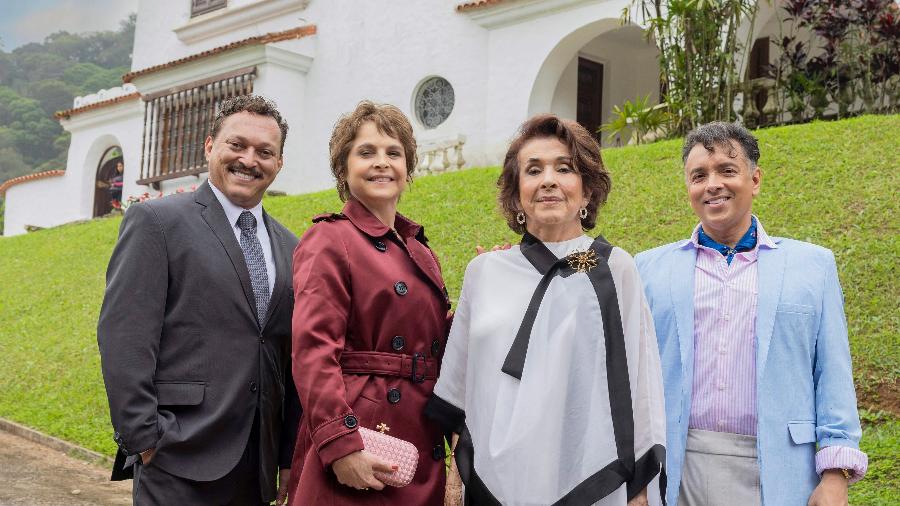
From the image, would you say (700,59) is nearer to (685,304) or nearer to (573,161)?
(685,304)

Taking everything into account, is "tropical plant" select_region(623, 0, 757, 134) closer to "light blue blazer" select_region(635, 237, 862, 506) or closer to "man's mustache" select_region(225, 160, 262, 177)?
"light blue blazer" select_region(635, 237, 862, 506)

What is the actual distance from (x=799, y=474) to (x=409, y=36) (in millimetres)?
13121

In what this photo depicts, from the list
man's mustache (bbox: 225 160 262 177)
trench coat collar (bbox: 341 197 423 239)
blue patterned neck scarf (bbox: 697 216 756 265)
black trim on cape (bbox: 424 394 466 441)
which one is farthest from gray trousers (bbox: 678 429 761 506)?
man's mustache (bbox: 225 160 262 177)

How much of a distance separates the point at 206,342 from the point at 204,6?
1698cm

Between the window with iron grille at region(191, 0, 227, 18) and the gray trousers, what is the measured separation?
17.0 m

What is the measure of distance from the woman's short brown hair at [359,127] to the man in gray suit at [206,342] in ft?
1.28

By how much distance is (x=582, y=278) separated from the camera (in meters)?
2.75

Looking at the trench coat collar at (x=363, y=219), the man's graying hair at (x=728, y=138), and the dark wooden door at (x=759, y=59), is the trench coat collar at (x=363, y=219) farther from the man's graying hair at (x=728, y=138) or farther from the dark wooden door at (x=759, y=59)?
the dark wooden door at (x=759, y=59)

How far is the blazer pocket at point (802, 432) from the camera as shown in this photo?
2912 millimetres

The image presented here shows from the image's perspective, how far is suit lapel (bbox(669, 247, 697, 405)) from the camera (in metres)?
3.04

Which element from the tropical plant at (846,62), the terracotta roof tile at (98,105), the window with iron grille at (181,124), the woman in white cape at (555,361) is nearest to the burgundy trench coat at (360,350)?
the woman in white cape at (555,361)

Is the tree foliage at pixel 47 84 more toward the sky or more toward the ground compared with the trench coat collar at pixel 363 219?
more toward the sky

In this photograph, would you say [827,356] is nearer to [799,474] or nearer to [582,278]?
[799,474]

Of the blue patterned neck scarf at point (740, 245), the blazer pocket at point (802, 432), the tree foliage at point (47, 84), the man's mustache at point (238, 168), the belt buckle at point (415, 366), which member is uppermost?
the tree foliage at point (47, 84)
